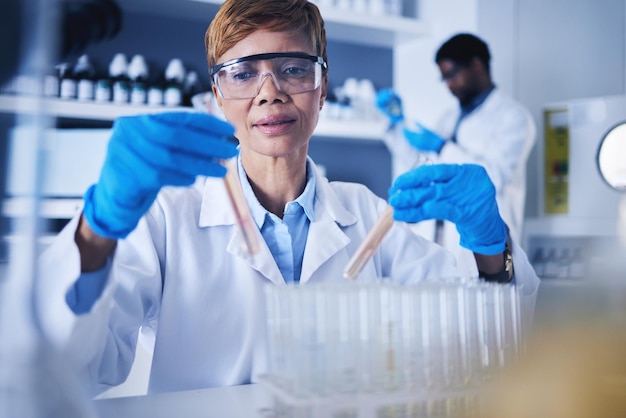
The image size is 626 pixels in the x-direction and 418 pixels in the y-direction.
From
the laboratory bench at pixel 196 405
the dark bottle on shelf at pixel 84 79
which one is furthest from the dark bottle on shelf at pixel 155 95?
the laboratory bench at pixel 196 405

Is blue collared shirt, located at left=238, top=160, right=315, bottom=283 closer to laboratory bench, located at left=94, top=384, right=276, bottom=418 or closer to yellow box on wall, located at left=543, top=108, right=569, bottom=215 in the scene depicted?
laboratory bench, located at left=94, top=384, right=276, bottom=418

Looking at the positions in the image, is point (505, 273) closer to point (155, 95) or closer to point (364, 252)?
point (364, 252)

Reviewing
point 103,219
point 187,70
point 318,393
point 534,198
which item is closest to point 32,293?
point 318,393

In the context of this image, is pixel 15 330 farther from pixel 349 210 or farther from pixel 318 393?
pixel 349 210

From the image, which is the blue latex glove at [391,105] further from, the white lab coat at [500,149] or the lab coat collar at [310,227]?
the lab coat collar at [310,227]

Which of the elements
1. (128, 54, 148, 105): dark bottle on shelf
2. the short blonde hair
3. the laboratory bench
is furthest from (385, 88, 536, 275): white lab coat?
the laboratory bench

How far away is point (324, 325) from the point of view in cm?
72

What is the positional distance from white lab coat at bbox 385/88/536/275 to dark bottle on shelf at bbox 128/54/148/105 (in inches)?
55.1

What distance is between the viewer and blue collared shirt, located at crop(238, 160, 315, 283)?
1.37 metres

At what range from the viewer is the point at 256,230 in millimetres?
1163

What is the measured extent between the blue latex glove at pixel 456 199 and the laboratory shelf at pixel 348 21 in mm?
2208

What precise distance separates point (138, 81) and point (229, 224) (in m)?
1.96

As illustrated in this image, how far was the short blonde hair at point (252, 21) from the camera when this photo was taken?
1.26m

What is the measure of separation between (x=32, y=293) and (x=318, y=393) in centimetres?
33
